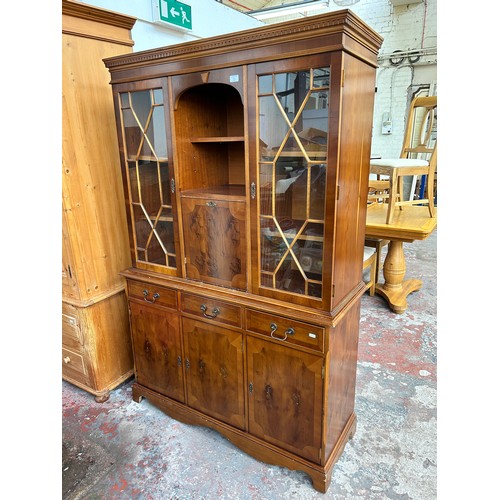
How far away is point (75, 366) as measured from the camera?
2.25m

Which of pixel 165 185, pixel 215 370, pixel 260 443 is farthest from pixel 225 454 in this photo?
pixel 165 185

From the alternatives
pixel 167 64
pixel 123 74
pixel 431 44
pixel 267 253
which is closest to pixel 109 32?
pixel 123 74

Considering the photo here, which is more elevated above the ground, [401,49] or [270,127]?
[401,49]

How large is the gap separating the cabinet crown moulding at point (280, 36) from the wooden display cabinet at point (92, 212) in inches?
17.9

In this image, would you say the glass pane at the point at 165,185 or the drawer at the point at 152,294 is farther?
the drawer at the point at 152,294

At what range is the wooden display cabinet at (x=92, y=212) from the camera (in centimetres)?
183

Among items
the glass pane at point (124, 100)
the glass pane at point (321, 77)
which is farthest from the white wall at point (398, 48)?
the glass pane at point (321, 77)

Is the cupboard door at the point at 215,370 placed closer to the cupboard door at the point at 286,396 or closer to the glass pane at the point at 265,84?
the cupboard door at the point at 286,396

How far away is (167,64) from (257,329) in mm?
1186

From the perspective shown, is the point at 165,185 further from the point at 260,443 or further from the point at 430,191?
the point at 430,191

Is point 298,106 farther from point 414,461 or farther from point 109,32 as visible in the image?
point 414,461

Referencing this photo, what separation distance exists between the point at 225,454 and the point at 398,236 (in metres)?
2.12

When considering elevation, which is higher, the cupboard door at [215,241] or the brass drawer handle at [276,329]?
the cupboard door at [215,241]
